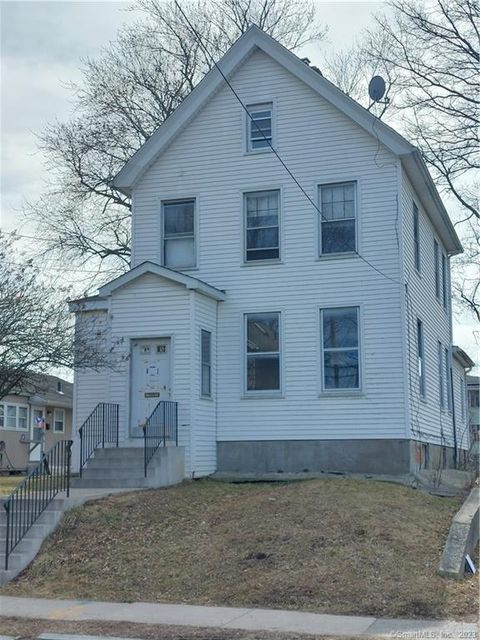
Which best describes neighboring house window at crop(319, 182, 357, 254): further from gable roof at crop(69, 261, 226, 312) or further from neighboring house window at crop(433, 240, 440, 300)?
neighboring house window at crop(433, 240, 440, 300)

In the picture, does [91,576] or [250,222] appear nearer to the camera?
[91,576]

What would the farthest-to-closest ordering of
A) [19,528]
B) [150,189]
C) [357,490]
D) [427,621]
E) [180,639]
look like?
1. [150,189]
2. [357,490]
3. [19,528]
4. [427,621]
5. [180,639]

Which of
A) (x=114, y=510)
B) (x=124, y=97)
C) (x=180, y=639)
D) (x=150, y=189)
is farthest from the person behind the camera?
(x=124, y=97)

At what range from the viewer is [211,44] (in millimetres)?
30719

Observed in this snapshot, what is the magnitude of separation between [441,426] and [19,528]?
12887 mm

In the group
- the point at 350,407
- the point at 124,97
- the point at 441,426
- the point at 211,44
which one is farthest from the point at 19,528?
the point at 211,44

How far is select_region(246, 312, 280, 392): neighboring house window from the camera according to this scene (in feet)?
58.1

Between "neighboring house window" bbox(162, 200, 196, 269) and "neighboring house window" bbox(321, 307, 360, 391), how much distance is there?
3676mm

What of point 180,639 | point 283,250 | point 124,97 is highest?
point 124,97

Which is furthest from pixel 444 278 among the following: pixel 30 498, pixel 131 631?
pixel 131 631

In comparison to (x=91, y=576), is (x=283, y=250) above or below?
above

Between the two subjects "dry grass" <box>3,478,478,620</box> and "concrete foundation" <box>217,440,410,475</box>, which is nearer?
"dry grass" <box>3,478,478,620</box>

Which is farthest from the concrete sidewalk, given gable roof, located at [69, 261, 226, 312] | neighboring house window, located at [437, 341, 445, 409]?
neighboring house window, located at [437, 341, 445, 409]

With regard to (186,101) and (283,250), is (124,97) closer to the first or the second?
(186,101)
